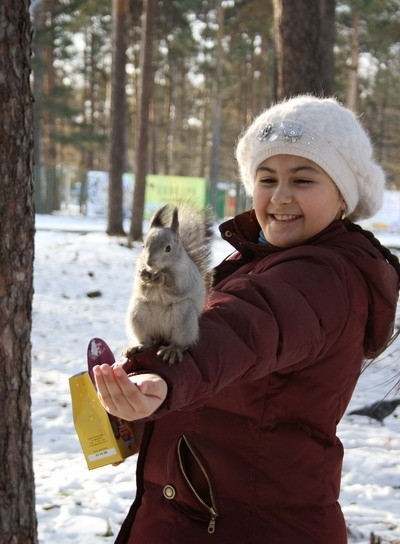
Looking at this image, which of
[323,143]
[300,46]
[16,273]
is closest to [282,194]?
[323,143]

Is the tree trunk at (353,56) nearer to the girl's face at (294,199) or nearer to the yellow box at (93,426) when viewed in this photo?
the girl's face at (294,199)

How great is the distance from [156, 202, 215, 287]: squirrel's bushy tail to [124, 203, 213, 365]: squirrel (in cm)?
11

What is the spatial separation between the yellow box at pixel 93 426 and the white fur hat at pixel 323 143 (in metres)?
0.67

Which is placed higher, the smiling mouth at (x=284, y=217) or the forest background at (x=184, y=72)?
the forest background at (x=184, y=72)

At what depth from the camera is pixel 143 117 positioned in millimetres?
13930

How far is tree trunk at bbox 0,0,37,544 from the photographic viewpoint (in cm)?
234

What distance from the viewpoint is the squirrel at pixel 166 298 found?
125 centimetres

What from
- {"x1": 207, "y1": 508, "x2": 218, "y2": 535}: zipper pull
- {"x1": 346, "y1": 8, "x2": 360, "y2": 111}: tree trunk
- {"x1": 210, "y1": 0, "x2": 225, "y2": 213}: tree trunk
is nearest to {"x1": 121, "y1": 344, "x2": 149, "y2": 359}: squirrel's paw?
{"x1": 207, "y1": 508, "x2": 218, "y2": 535}: zipper pull

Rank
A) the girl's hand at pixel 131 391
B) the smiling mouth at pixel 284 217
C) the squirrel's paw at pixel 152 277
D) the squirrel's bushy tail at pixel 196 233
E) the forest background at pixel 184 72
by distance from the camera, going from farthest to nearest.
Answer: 1. the forest background at pixel 184 72
2. the smiling mouth at pixel 284 217
3. the squirrel's bushy tail at pixel 196 233
4. the squirrel's paw at pixel 152 277
5. the girl's hand at pixel 131 391

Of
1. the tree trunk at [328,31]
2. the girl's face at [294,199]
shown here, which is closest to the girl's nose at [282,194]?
the girl's face at [294,199]

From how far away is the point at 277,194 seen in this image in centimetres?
161

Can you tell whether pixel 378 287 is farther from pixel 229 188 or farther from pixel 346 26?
pixel 229 188

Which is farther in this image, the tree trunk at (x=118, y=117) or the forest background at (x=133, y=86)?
the tree trunk at (x=118, y=117)

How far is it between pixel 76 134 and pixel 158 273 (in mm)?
25897
